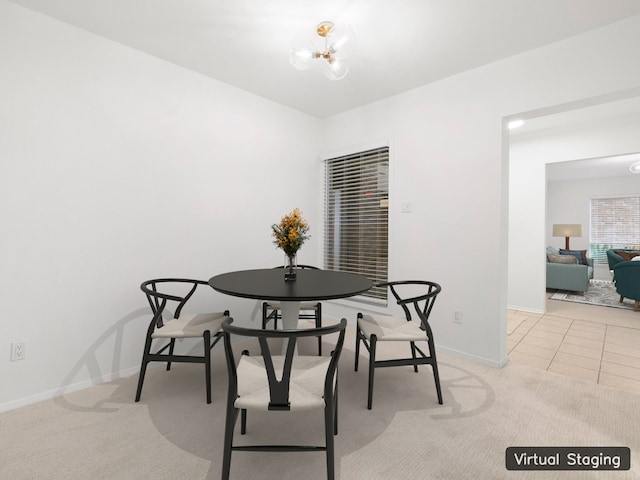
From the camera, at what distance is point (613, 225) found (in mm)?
8422

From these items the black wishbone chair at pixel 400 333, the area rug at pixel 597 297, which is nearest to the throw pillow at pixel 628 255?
the area rug at pixel 597 297

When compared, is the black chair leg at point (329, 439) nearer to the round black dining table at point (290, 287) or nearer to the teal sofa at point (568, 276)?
the round black dining table at point (290, 287)

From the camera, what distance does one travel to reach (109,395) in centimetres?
220

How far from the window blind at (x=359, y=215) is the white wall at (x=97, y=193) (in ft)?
4.27

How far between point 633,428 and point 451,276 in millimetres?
1508

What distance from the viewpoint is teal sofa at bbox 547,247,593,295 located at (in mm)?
5734

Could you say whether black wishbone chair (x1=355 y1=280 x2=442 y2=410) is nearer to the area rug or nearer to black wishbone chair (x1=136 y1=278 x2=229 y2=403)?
black wishbone chair (x1=136 y1=278 x2=229 y2=403)

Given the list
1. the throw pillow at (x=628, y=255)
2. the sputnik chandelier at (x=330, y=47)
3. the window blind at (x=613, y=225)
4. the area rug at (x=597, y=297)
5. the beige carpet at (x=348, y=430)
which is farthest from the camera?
the window blind at (x=613, y=225)

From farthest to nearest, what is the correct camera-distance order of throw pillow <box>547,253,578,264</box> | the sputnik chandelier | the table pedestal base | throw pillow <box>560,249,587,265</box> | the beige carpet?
throw pillow <box>560,249,587,265</box>
throw pillow <box>547,253,578,264</box>
the table pedestal base
the sputnik chandelier
the beige carpet

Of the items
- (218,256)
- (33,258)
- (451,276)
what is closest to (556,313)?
(451,276)

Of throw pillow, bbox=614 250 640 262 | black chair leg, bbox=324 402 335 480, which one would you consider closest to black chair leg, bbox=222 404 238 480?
black chair leg, bbox=324 402 335 480

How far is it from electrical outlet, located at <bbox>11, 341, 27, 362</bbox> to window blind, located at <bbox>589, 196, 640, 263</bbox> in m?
11.5

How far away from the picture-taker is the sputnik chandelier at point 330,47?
196 centimetres

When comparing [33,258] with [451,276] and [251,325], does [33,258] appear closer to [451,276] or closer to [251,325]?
[251,325]
